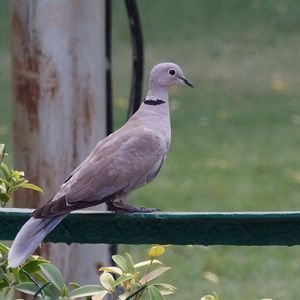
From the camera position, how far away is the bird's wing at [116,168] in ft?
9.64

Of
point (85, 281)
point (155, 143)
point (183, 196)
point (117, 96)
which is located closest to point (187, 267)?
point (183, 196)

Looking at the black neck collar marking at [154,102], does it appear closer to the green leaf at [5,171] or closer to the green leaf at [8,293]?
the green leaf at [5,171]

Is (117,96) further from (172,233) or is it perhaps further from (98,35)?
(172,233)

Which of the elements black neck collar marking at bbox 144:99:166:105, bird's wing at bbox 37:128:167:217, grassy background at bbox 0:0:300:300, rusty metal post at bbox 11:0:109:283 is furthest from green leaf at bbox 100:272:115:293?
grassy background at bbox 0:0:300:300

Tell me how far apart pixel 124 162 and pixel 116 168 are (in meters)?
0.04

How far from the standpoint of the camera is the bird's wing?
294 centimetres

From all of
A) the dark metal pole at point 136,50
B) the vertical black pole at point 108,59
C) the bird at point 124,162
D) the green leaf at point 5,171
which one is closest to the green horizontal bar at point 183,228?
the bird at point 124,162

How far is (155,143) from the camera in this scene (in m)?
3.29

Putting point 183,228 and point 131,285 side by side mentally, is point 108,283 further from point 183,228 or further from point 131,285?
point 183,228

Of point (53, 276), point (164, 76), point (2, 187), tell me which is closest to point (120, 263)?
point (53, 276)

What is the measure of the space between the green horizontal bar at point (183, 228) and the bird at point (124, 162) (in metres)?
0.15

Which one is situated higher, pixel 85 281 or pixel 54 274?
pixel 54 274

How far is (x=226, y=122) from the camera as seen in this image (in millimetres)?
10492

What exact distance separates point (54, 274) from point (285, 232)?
488 millimetres
